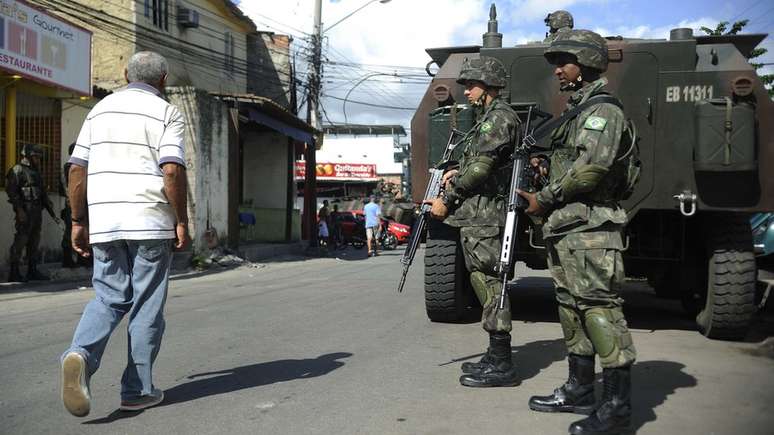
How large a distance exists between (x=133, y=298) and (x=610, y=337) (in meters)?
2.32

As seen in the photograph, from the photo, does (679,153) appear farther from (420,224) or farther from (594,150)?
(594,150)

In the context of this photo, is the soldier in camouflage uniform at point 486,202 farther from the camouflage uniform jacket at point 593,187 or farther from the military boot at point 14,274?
the military boot at point 14,274

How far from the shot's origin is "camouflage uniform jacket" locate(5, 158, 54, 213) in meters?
9.38

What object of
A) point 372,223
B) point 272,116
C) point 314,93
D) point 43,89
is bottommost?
point 372,223

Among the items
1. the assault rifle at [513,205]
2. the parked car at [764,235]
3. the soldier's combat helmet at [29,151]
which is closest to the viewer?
the assault rifle at [513,205]

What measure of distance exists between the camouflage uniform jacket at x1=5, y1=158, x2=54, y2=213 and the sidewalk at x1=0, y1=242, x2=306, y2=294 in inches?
43.1

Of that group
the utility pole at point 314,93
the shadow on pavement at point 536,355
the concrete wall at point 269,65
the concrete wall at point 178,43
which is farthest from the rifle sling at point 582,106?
the concrete wall at point 269,65

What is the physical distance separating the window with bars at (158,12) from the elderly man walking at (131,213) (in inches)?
685

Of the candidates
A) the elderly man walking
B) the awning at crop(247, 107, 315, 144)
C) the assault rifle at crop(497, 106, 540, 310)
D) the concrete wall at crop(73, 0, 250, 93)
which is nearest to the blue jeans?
the elderly man walking

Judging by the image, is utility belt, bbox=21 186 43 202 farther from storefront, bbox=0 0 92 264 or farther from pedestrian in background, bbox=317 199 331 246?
pedestrian in background, bbox=317 199 331 246

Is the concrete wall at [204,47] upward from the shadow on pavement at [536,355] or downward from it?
upward

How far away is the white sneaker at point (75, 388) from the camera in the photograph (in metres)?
3.23

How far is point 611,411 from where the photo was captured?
321 cm

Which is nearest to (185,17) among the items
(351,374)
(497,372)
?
(351,374)
